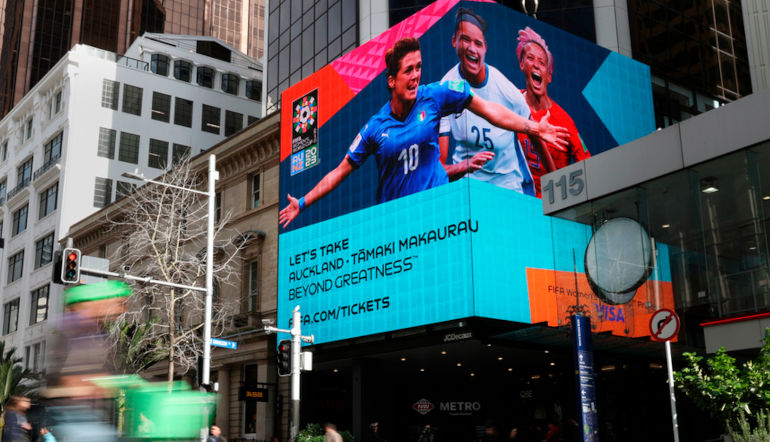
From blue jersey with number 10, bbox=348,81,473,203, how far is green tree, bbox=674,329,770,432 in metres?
17.2

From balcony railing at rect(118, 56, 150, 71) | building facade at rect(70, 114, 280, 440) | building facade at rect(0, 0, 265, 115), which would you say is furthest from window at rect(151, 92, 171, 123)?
building facade at rect(0, 0, 265, 115)

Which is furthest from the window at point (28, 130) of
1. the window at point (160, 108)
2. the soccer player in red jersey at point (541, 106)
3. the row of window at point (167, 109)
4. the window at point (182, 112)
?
the soccer player in red jersey at point (541, 106)

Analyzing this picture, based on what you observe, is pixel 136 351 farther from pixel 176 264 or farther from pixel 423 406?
pixel 423 406

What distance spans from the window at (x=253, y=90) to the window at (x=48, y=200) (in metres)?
17.1

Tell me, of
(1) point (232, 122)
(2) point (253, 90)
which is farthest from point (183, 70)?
(1) point (232, 122)

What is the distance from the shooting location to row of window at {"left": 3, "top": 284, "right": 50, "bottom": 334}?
59562mm

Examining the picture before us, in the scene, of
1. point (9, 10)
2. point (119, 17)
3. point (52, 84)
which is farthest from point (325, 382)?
point (9, 10)

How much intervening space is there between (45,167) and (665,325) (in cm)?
5821

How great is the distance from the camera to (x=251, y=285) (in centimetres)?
4134

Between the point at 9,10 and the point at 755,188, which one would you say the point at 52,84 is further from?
the point at 9,10

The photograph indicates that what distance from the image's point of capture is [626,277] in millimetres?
21688

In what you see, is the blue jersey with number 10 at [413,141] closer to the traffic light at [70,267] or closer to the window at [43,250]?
the traffic light at [70,267]

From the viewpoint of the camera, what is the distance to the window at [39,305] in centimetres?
5975

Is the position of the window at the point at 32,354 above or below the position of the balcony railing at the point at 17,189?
below
